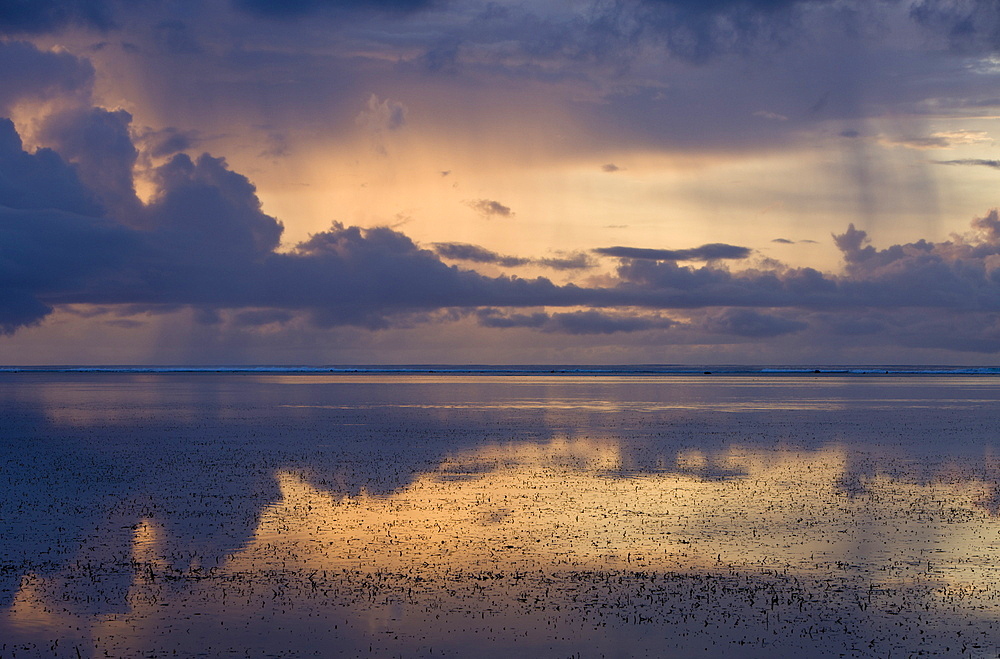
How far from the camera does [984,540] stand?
24.5m

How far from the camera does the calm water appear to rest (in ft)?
55.9

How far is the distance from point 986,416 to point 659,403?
99.0ft

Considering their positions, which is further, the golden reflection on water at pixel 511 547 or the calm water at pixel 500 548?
the golden reflection on water at pixel 511 547

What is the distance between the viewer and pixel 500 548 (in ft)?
77.7

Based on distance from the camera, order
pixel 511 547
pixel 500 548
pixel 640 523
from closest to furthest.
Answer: pixel 500 548 < pixel 511 547 < pixel 640 523

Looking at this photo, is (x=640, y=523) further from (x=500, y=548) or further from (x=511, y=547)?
(x=500, y=548)

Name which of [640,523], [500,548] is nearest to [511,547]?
[500,548]

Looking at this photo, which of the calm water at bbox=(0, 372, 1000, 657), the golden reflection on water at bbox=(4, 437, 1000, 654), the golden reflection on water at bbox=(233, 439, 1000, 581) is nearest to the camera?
the calm water at bbox=(0, 372, 1000, 657)

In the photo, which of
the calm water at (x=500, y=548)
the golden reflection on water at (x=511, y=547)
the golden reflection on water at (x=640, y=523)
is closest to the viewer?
the calm water at (x=500, y=548)

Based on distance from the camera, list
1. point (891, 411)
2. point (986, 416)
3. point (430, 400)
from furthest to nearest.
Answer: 1. point (430, 400)
2. point (891, 411)
3. point (986, 416)

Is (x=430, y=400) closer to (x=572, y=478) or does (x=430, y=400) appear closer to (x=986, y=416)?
(x=986, y=416)

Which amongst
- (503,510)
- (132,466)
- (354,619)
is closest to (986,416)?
(503,510)

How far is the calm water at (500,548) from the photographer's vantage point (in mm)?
17031

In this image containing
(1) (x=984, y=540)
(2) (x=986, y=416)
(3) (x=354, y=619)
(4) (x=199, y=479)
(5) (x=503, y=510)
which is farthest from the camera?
(2) (x=986, y=416)
